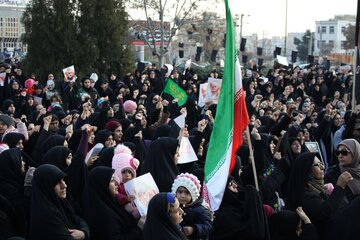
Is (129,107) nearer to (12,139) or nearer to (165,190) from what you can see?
(12,139)

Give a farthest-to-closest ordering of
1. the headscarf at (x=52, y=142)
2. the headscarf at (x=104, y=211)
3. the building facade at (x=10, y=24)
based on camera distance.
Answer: the building facade at (x=10, y=24) < the headscarf at (x=52, y=142) < the headscarf at (x=104, y=211)

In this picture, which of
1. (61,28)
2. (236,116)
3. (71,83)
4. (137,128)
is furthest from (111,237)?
(61,28)

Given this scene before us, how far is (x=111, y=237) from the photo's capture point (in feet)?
19.7

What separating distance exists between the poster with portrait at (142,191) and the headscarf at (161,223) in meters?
1.04

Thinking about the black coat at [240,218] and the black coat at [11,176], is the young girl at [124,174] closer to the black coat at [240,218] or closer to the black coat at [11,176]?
the black coat at [240,218]

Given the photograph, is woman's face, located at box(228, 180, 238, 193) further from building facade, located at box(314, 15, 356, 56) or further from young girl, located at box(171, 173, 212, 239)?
building facade, located at box(314, 15, 356, 56)

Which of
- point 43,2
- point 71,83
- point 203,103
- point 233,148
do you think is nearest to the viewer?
point 233,148

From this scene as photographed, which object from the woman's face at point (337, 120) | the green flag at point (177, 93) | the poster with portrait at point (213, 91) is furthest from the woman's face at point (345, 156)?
the poster with portrait at point (213, 91)

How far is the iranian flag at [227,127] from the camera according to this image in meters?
5.88

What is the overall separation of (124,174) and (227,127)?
3.93 ft

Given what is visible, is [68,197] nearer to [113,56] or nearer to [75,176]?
[75,176]

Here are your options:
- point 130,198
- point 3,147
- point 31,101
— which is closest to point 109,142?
point 3,147

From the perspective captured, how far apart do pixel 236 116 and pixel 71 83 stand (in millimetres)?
10263

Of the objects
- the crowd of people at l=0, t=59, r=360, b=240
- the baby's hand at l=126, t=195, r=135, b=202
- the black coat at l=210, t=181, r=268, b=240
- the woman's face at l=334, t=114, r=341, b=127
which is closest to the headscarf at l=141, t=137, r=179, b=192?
the crowd of people at l=0, t=59, r=360, b=240
